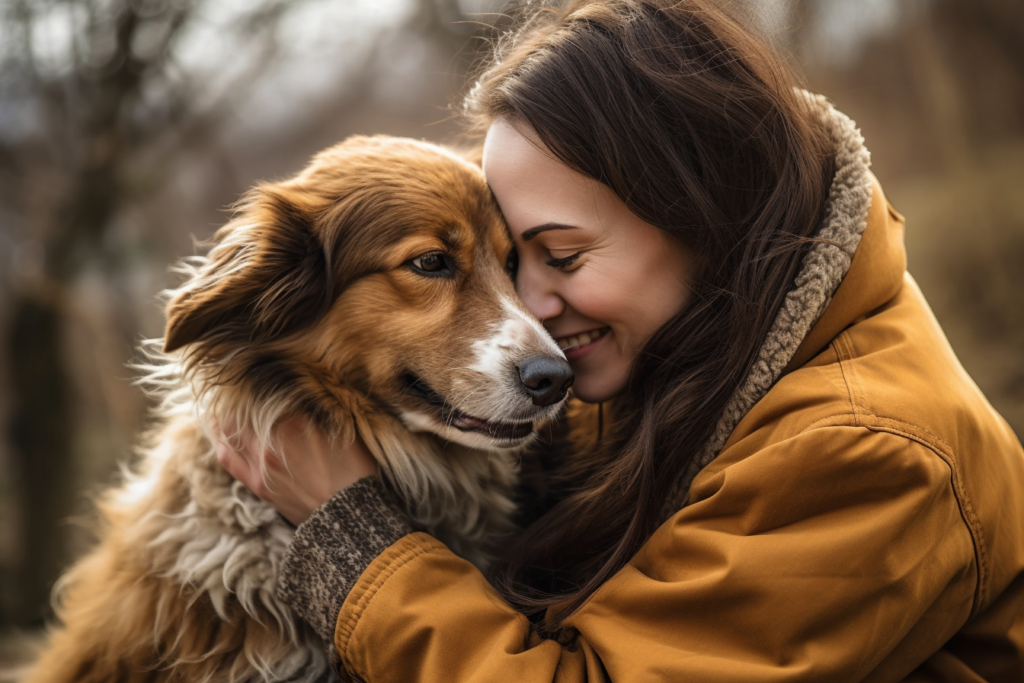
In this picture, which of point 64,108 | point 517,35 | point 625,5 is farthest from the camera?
point 64,108

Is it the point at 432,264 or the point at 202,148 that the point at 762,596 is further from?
the point at 202,148

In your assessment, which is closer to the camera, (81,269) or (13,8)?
(13,8)

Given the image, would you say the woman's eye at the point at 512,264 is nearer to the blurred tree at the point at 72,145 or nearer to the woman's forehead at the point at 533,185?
the woman's forehead at the point at 533,185

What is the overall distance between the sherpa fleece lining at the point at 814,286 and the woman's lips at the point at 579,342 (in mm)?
516

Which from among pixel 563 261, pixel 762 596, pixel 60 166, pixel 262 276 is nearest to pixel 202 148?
pixel 60 166

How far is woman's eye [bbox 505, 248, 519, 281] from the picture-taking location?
2502 millimetres

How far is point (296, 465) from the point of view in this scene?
226cm

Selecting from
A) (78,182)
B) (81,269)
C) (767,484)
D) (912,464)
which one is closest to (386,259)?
(767,484)

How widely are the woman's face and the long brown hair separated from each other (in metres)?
0.06

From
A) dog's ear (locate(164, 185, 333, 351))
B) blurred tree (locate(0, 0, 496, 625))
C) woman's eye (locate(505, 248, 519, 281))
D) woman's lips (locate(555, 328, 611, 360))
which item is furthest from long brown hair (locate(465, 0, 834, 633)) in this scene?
blurred tree (locate(0, 0, 496, 625))

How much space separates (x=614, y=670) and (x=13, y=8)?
17.0ft

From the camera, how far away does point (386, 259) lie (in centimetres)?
233

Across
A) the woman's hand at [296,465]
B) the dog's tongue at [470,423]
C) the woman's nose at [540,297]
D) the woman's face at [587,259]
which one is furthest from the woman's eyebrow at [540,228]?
the woman's hand at [296,465]

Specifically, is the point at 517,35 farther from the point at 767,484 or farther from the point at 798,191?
the point at 767,484
